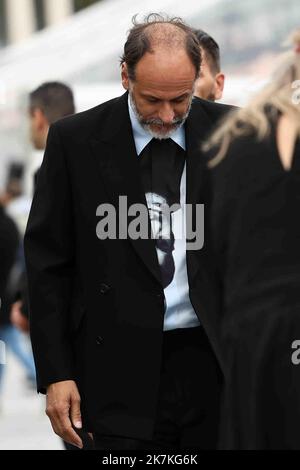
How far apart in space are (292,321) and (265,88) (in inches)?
18.0

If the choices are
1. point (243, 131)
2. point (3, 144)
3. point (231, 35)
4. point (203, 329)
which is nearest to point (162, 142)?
point (203, 329)

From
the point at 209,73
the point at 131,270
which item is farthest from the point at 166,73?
the point at 209,73

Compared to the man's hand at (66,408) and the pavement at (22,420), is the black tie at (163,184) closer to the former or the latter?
the man's hand at (66,408)

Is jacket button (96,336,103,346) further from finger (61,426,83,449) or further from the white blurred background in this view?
the white blurred background

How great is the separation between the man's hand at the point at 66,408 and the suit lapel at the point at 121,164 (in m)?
0.43

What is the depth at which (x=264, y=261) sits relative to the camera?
2887 millimetres

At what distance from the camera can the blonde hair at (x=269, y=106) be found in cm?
284

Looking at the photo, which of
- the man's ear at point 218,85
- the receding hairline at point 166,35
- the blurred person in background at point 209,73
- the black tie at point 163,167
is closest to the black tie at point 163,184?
the black tie at point 163,167

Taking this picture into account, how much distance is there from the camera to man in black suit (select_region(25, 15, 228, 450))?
13.1 ft

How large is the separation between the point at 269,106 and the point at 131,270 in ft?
4.06

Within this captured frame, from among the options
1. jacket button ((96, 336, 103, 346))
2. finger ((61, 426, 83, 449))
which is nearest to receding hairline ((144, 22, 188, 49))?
jacket button ((96, 336, 103, 346))

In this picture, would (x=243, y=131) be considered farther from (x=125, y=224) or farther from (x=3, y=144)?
(x=3, y=144)

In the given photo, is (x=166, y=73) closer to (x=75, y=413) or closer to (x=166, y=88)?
(x=166, y=88)

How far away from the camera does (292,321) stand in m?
2.88
